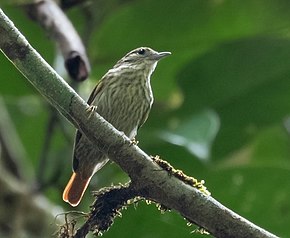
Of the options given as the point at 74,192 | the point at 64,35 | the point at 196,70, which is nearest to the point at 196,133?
the point at 196,70

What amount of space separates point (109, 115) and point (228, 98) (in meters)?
0.50

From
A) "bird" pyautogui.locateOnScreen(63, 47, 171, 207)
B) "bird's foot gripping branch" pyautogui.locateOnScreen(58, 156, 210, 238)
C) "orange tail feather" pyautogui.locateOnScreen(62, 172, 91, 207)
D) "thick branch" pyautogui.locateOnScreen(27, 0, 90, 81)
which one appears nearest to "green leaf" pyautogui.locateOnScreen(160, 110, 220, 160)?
"bird" pyautogui.locateOnScreen(63, 47, 171, 207)

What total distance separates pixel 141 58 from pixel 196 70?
210 mm

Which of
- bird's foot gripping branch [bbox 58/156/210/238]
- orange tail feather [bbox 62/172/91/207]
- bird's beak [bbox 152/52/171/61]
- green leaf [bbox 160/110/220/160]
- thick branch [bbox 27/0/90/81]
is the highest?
thick branch [bbox 27/0/90/81]

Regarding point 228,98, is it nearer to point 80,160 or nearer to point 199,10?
point 199,10

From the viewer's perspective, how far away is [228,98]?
3.61 meters

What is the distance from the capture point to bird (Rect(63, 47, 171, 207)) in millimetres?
3271

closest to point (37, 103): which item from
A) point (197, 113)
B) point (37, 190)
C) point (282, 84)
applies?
point (37, 190)

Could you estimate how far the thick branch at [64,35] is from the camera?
2.27m

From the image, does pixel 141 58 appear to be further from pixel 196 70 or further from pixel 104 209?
pixel 104 209

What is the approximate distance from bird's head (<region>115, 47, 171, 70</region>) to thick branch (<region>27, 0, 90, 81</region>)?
0.59 m

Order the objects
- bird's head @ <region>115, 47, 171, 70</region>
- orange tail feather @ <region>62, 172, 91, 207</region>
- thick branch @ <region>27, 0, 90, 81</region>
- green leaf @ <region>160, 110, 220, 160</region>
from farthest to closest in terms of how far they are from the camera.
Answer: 1. bird's head @ <region>115, 47, 171, 70</region>
2. green leaf @ <region>160, 110, 220, 160</region>
3. orange tail feather @ <region>62, 172, 91, 207</region>
4. thick branch @ <region>27, 0, 90, 81</region>

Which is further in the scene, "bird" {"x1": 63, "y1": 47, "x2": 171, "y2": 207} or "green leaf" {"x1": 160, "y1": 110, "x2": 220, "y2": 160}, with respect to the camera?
"green leaf" {"x1": 160, "y1": 110, "x2": 220, "y2": 160}

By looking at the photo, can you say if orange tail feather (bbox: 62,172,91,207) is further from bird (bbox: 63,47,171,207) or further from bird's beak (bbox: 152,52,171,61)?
bird's beak (bbox: 152,52,171,61)
